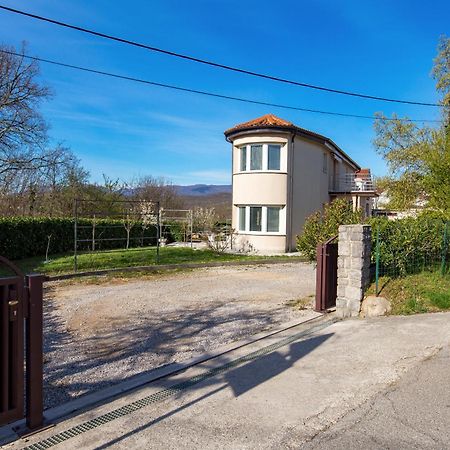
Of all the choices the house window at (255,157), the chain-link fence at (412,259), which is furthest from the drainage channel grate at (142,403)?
the house window at (255,157)

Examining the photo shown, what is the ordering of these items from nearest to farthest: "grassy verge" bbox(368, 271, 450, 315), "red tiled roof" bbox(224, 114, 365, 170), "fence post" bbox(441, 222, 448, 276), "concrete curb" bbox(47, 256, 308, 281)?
"grassy verge" bbox(368, 271, 450, 315)
"fence post" bbox(441, 222, 448, 276)
"concrete curb" bbox(47, 256, 308, 281)
"red tiled roof" bbox(224, 114, 365, 170)

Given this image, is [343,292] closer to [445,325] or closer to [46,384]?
[445,325]

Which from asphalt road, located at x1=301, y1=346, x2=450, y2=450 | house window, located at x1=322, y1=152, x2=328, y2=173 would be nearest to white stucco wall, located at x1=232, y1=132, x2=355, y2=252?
house window, located at x1=322, y1=152, x2=328, y2=173

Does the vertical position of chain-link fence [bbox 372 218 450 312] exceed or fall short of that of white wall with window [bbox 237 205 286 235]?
it falls short

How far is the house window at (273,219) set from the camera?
19812 mm

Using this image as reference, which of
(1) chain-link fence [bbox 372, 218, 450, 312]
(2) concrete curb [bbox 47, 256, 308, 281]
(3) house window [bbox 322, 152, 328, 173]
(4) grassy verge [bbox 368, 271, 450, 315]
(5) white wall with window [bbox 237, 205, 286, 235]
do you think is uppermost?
(3) house window [bbox 322, 152, 328, 173]

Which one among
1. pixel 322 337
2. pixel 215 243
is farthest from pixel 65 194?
pixel 322 337

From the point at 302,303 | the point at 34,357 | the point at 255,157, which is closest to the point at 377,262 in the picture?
the point at 302,303

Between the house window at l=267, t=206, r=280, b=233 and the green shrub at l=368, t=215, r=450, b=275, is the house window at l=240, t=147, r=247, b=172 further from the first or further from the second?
the green shrub at l=368, t=215, r=450, b=275

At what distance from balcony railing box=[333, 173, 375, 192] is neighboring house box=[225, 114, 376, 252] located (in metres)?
6.02

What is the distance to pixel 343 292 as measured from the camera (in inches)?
285

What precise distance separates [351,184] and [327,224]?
18.2m

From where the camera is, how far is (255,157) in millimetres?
20125

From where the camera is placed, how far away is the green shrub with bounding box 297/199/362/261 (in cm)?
1077
